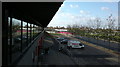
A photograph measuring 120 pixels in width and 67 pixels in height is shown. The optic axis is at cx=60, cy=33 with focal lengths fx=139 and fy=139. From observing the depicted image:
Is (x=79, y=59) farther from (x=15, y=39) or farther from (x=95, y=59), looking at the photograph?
(x=15, y=39)

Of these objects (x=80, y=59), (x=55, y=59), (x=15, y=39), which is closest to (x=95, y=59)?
(x=80, y=59)

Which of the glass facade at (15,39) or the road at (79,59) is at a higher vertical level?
the glass facade at (15,39)

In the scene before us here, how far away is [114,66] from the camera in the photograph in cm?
1420

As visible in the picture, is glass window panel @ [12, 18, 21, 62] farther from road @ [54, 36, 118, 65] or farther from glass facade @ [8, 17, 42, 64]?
road @ [54, 36, 118, 65]

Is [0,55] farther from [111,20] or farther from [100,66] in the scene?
[111,20]

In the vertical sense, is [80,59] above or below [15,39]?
below

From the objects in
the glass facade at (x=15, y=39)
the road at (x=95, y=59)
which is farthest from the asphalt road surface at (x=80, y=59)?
the glass facade at (x=15, y=39)

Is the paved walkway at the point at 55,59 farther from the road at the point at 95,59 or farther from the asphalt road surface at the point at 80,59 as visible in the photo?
the road at the point at 95,59

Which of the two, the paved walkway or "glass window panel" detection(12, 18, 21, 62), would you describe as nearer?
"glass window panel" detection(12, 18, 21, 62)

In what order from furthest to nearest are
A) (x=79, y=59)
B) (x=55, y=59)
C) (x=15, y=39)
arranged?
(x=79, y=59), (x=55, y=59), (x=15, y=39)

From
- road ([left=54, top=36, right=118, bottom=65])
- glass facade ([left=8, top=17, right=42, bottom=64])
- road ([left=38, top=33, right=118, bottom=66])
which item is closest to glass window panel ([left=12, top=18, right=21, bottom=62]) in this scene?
glass facade ([left=8, top=17, right=42, bottom=64])

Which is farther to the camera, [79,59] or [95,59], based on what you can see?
[95,59]

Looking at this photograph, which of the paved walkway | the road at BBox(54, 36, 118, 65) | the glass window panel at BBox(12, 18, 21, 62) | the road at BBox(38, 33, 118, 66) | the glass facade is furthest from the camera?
the road at BBox(54, 36, 118, 65)

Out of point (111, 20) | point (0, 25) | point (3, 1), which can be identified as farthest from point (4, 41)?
point (111, 20)
